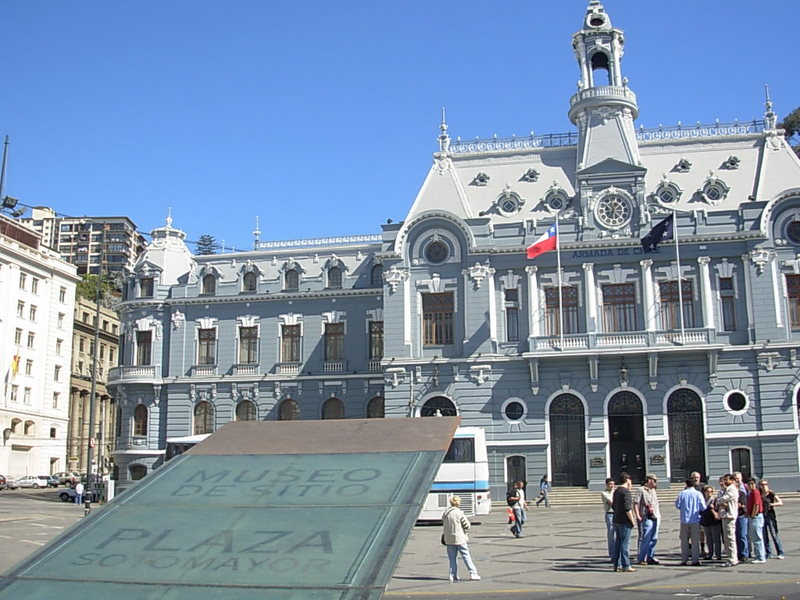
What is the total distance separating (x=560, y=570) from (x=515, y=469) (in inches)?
1043

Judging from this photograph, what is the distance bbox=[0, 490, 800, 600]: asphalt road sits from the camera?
1519 cm

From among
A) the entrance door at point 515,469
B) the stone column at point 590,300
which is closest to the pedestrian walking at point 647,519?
the entrance door at point 515,469

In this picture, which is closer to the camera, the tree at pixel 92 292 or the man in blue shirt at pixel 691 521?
the man in blue shirt at pixel 691 521

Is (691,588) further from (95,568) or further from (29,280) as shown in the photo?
(29,280)

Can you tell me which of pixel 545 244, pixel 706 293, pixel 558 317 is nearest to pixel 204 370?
pixel 558 317

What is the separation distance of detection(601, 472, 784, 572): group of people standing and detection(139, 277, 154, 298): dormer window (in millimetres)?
41733

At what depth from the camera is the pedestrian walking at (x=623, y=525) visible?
58.1 feet

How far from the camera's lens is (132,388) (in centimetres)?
5412

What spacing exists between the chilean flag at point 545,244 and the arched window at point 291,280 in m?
15.7

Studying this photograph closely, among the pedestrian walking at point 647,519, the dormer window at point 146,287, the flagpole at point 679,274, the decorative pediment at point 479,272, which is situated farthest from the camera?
the dormer window at point 146,287

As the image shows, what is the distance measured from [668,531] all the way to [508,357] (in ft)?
61.7

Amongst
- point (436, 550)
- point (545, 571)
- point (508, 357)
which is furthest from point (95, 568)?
point (508, 357)

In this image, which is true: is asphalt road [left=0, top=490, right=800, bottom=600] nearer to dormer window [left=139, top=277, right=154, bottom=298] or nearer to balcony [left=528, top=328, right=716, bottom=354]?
balcony [left=528, top=328, right=716, bottom=354]

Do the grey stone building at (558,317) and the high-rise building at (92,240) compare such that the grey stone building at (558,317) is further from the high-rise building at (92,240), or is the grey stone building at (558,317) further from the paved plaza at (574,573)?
the high-rise building at (92,240)
